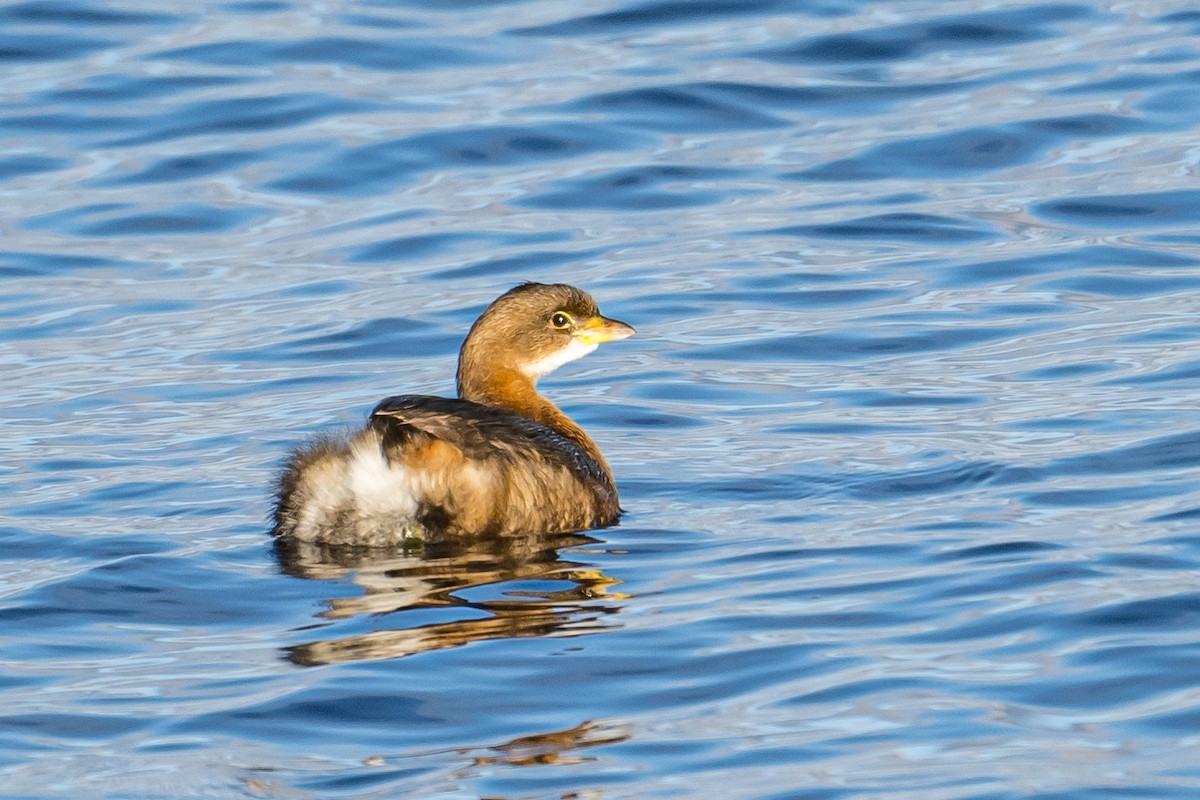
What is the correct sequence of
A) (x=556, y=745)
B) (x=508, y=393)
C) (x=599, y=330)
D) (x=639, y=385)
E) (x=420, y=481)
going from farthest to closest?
1. (x=639, y=385)
2. (x=599, y=330)
3. (x=508, y=393)
4. (x=420, y=481)
5. (x=556, y=745)

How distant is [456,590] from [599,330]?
8.02 ft

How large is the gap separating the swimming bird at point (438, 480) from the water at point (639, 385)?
0.44ft

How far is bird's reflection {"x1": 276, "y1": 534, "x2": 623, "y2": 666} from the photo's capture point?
20.7ft

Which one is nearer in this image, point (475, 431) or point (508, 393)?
point (475, 431)

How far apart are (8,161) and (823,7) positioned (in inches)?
268

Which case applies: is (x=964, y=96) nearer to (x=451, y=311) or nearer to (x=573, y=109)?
(x=573, y=109)

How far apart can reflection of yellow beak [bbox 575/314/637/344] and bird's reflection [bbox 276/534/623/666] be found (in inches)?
57.7

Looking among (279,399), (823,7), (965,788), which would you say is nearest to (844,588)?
(965,788)

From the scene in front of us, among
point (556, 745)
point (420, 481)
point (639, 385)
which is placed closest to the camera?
point (556, 745)

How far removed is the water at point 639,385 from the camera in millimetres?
5613

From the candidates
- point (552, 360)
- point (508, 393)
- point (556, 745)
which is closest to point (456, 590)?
point (556, 745)

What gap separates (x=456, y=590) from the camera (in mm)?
6879

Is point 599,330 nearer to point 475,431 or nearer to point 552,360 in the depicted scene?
point 552,360

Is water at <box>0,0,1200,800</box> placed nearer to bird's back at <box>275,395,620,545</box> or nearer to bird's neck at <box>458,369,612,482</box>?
bird's back at <box>275,395,620,545</box>
